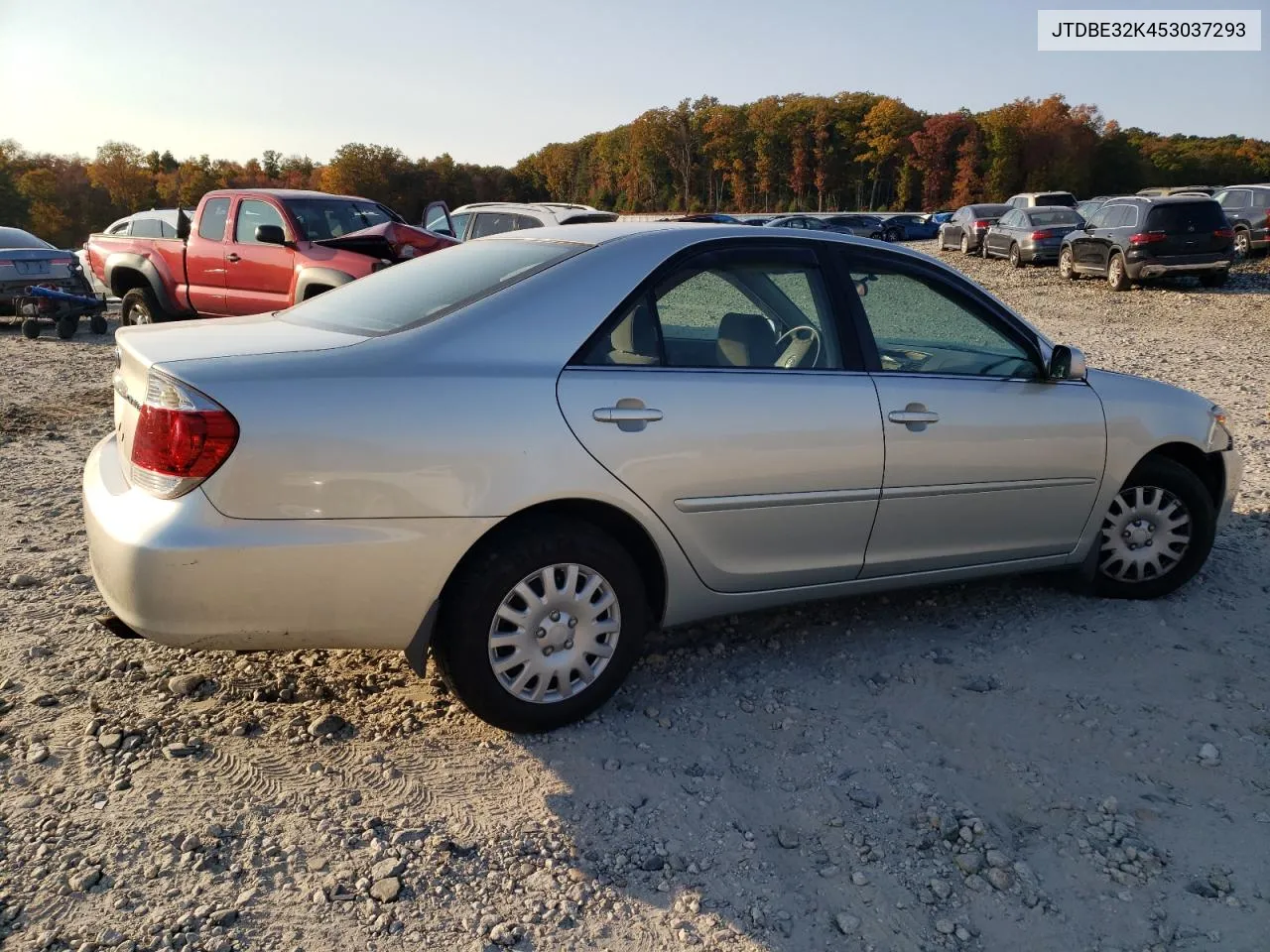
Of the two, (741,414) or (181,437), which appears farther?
(741,414)


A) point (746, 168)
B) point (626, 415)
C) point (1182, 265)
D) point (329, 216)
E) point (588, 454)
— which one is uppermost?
point (746, 168)

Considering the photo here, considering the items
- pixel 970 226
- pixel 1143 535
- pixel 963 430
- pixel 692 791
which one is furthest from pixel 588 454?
pixel 970 226

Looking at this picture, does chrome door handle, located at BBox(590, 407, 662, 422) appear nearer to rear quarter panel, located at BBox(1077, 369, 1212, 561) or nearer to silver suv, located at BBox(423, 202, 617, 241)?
rear quarter panel, located at BBox(1077, 369, 1212, 561)

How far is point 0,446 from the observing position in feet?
23.8

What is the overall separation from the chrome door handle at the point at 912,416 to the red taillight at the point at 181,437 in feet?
7.51

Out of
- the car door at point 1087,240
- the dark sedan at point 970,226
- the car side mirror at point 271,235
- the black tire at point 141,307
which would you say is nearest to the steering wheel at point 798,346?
the car side mirror at point 271,235

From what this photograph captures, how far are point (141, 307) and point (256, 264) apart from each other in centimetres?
243

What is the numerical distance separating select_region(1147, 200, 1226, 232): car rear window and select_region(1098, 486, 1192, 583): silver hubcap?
622 inches

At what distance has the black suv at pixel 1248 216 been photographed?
22.8 metres

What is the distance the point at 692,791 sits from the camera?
309 centimetres

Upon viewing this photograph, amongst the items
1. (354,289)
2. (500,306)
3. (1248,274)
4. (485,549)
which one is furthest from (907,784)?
(1248,274)

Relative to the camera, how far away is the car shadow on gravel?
103 inches

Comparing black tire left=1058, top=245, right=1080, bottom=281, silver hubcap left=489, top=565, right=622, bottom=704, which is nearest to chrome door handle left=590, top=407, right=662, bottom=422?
silver hubcap left=489, top=565, right=622, bottom=704

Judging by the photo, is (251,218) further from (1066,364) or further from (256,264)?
(1066,364)
